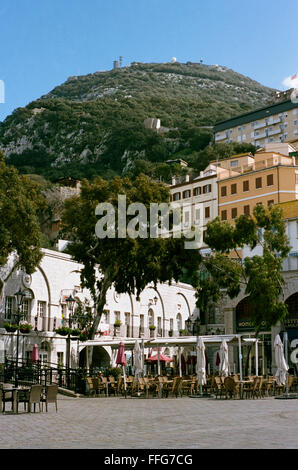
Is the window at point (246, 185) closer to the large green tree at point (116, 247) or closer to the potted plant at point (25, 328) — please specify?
the large green tree at point (116, 247)

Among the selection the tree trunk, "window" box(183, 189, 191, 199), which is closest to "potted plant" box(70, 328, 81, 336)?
the tree trunk

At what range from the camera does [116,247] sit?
106ft

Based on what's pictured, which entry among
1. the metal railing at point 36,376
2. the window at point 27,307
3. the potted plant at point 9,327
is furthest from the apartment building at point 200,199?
the metal railing at point 36,376

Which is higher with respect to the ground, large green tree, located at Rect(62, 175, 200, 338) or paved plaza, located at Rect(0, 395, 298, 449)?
large green tree, located at Rect(62, 175, 200, 338)

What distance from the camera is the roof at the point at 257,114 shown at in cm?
11431

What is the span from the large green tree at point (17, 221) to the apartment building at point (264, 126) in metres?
87.0

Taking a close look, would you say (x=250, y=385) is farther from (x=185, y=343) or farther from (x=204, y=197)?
(x=204, y=197)

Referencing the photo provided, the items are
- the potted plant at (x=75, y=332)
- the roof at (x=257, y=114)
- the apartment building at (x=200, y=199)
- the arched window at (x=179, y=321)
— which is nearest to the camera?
the potted plant at (x=75, y=332)

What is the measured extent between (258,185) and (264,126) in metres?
56.0

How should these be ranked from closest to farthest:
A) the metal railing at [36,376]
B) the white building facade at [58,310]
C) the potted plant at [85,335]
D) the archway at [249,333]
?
1. the metal railing at [36,376]
2. the potted plant at [85,335]
3. the white building facade at [58,310]
4. the archway at [249,333]

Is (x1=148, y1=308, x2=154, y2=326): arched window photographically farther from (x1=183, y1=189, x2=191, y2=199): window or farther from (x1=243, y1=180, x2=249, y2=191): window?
(x1=183, y1=189, x2=191, y2=199): window

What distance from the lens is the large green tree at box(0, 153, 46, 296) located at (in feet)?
93.1

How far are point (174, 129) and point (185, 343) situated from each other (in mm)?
113330

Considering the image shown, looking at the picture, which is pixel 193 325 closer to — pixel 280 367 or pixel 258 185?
pixel 280 367
